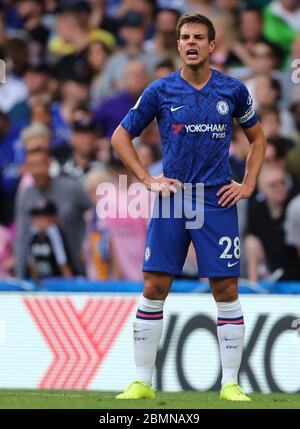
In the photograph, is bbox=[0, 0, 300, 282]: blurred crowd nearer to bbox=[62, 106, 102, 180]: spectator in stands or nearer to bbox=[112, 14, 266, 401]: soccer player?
bbox=[62, 106, 102, 180]: spectator in stands

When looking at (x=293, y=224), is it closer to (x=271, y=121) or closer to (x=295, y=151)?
(x=295, y=151)

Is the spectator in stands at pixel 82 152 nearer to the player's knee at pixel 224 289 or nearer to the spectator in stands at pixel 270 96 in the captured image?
the spectator in stands at pixel 270 96

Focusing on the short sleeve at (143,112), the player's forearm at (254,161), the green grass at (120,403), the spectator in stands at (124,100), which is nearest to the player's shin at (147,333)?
the green grass at (120,403)

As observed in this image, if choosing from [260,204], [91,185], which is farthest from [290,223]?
[91,185]

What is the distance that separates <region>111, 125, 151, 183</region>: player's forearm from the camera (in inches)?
302

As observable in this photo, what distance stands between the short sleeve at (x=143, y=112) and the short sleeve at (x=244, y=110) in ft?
1.73

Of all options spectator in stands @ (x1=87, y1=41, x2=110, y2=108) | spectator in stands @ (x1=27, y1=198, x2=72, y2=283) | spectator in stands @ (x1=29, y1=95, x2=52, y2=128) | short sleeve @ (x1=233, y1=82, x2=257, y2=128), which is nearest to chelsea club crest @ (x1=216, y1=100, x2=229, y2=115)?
short sleeve @ (x1=233, y1=82, x2=257, y2=128)

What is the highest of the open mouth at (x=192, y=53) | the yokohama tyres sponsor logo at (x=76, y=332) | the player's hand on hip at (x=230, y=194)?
the open mouth at (x=192, y=53)

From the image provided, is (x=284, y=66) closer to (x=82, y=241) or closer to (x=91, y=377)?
(x=82, y=241)

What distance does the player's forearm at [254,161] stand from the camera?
7797mm

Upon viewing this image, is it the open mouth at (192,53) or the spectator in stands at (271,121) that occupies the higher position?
the open mouth at (192,53)

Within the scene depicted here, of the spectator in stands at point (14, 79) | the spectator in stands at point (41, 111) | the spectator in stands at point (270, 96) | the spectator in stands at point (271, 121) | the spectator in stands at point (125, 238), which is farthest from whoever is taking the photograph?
the spectator in stands at point (14, 79)

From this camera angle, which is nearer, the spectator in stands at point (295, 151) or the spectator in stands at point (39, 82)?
the spectator in stands at point (295, 151)

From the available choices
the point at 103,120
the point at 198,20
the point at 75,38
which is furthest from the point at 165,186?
the point at 75,38
